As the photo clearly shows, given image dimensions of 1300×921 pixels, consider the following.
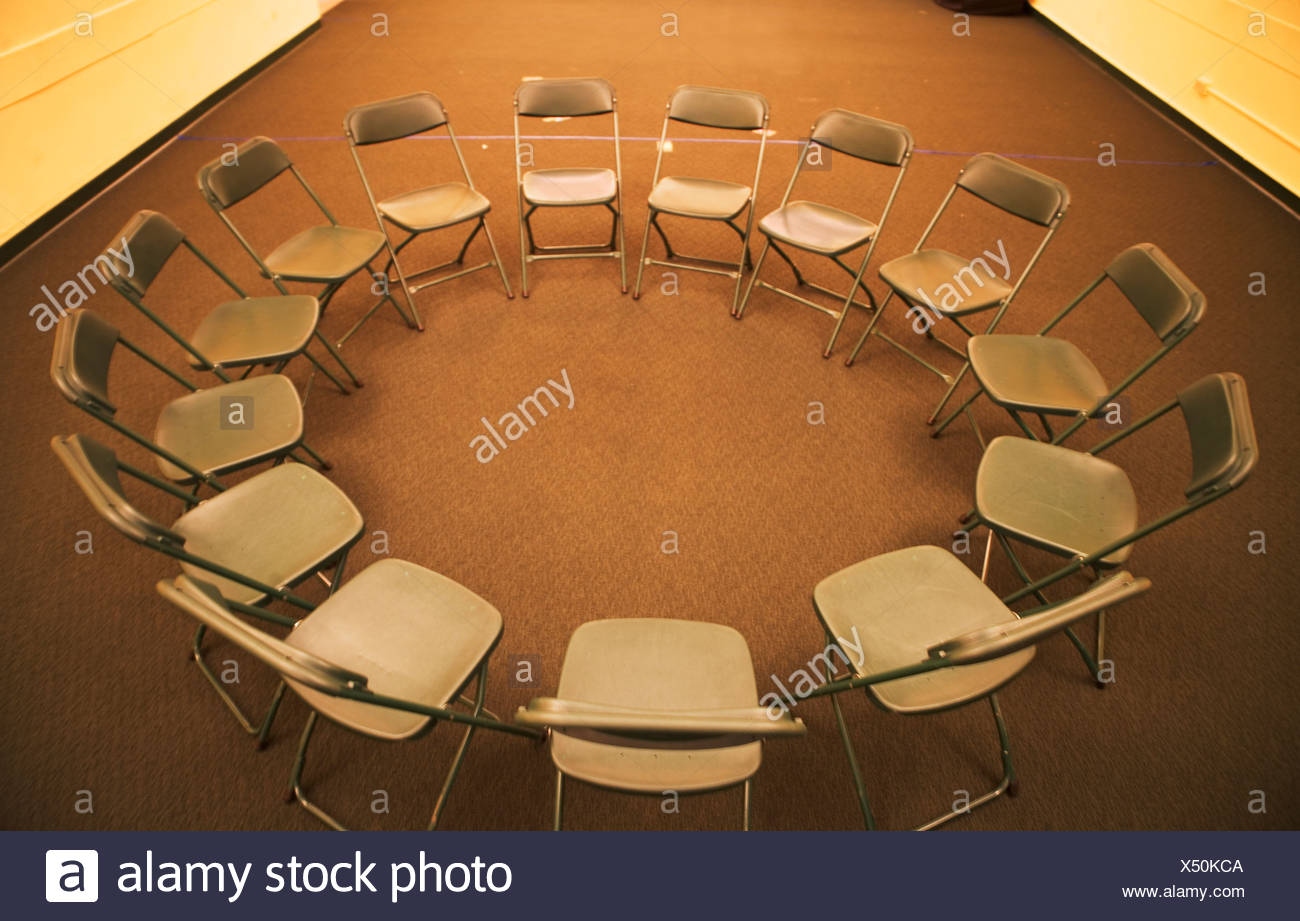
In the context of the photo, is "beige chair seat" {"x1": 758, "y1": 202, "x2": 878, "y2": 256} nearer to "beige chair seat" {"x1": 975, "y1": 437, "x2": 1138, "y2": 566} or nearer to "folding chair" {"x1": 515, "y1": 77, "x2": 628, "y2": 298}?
"folding chair" {"x1": 515, "y1": 77, "x2": 628, "y2": 298}

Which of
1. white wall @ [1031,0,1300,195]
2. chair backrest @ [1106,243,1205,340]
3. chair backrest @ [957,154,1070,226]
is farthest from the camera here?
white wall @ [1031,0,1300,195]

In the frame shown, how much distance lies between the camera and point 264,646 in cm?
120

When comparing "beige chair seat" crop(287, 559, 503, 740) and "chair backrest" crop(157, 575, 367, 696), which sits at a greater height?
"chair backrest" crop(157, 575, 367, 696)

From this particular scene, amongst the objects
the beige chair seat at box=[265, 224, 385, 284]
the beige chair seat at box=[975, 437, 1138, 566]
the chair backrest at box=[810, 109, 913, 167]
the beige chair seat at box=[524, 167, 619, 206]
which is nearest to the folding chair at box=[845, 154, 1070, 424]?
the chair backrest at box=[810, 109, 913, 167]

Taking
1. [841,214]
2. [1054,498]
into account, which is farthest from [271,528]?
[841,214]

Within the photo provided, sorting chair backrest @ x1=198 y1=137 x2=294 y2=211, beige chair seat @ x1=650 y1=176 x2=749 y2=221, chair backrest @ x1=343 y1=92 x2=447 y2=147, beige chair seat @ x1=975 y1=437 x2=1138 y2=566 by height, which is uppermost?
chair backrest @ x1=343 y1=92 x2=447 y2=147

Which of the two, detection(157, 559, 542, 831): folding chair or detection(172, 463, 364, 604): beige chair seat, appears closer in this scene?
detection(157, 559, 542, 831): folding chair

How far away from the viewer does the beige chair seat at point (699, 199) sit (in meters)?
3.06

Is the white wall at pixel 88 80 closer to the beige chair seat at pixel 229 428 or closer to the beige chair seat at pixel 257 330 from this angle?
the beige chair seat at pixel 257 330

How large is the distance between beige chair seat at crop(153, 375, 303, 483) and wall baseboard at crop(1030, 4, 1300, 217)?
5.89 metres

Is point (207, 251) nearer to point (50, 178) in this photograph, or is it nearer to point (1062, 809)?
point (50, 178)

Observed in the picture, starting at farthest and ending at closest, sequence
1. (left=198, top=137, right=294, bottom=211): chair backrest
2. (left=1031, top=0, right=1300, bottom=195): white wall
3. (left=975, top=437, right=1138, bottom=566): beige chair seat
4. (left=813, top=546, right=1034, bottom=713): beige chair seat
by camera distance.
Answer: (left=1031, top=0, right=1300, bottom=195): white wall → (left=198, top=137, right=294, bottom=211): chair backrest → (left=975, top=437, right=1138, bottom=566): beige chair seat → (left=813, top=546, right=1034, bottom=713): beige chair seat

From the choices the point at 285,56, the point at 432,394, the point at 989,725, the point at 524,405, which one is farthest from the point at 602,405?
the point at 285,56

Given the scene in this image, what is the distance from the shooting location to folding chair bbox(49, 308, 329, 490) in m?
1.85
